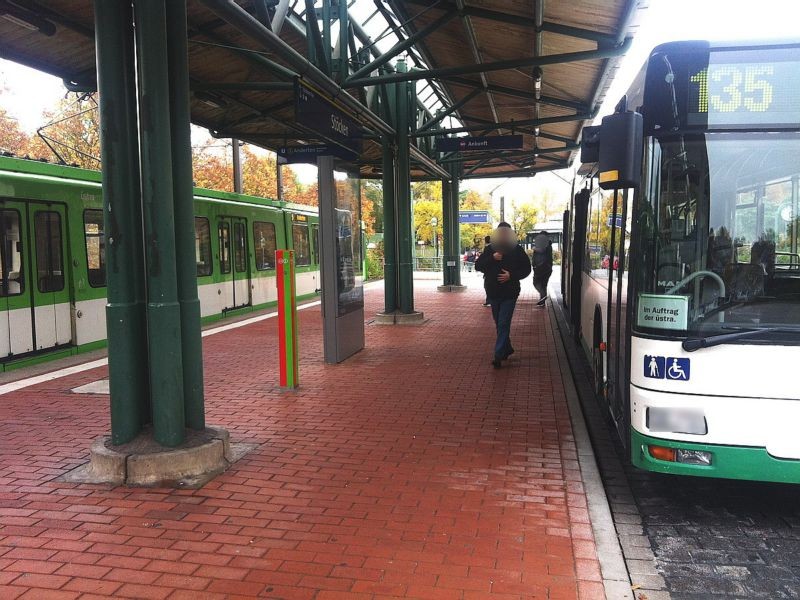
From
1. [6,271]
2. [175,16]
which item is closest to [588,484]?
[175,16]

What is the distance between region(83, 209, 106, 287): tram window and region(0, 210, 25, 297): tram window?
4.58 feet

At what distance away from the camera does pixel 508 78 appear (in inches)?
498

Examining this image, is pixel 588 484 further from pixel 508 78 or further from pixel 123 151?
pixel 508 78

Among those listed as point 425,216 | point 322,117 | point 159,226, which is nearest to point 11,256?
point 322,117

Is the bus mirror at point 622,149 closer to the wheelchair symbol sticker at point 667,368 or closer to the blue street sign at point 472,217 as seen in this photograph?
the wheelchair symbol sticker at point 667,368

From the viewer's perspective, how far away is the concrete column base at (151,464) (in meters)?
4.84

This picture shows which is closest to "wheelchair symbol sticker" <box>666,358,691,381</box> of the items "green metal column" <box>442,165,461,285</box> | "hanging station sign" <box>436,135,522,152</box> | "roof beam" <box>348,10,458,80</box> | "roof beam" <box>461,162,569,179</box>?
"roof beam" <box>348,10,458,80</box>

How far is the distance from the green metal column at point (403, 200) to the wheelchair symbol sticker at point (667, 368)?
977 cm

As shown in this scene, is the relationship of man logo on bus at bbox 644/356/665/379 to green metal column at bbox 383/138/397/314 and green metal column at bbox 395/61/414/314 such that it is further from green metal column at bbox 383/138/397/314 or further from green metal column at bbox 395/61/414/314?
green metal column at bbox 383/138/397/314

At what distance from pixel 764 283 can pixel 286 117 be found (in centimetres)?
1103

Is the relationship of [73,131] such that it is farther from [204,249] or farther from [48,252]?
[48,252]

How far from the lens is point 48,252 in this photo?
9.71 metres

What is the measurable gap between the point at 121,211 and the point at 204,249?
10160mm

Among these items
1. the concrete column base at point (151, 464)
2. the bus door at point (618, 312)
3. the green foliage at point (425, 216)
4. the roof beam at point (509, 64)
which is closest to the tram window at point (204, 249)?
the roof beam at point (509, 64)
